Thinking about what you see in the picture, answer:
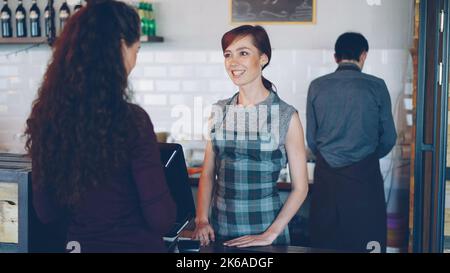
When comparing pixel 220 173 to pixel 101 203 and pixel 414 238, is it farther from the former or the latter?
pixel 414 238

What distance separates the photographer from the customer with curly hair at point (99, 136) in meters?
1.37

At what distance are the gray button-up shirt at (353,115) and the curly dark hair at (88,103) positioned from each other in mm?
1964

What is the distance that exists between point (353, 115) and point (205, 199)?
134 centimetres

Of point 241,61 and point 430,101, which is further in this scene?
point 430,101

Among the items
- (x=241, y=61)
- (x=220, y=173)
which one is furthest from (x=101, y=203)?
(x=241, y=61)

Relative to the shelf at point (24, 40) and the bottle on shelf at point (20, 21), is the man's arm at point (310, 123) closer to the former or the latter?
the shelf at point (24, 40)

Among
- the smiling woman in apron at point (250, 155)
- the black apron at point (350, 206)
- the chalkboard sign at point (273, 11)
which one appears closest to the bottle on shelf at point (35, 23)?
the chalkboard sign at point (273, 11)

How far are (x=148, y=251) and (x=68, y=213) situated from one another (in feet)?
0.75

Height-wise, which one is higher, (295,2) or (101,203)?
(295,2)

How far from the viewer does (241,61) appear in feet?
7.11

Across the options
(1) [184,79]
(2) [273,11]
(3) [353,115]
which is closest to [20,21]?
(1) [184,79]
